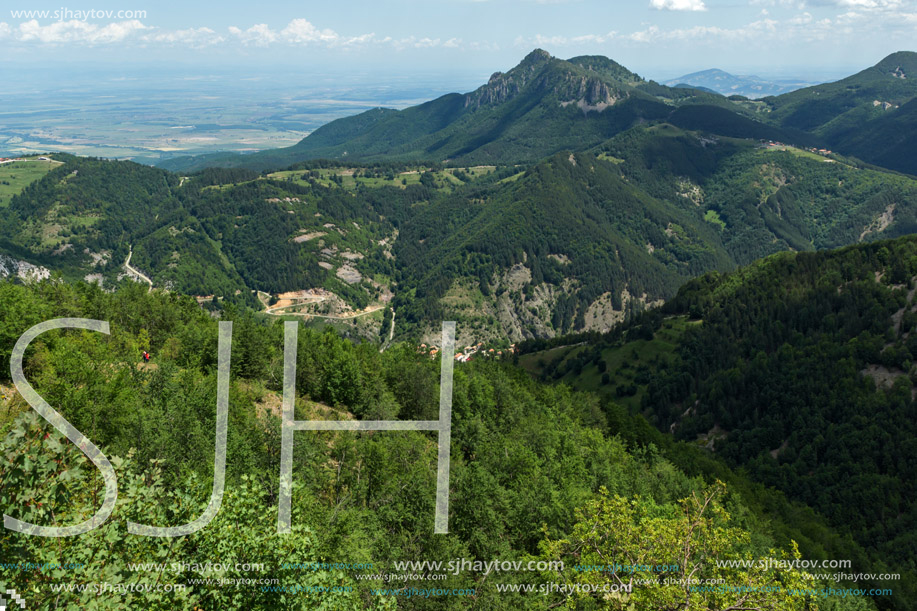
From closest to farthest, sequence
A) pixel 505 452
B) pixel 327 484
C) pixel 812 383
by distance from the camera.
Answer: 1. pixel 327 484
2. pixel 505 452
3. pixel 812 383

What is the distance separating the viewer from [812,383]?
480 ft

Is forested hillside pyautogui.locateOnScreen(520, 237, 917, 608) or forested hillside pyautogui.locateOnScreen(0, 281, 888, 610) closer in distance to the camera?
forested hillside pyautogui.locateOnScreen(0, 281, 888, 610)

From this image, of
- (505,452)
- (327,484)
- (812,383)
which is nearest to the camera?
(327,484)

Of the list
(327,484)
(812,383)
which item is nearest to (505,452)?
(327,484)

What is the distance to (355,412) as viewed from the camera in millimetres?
71688

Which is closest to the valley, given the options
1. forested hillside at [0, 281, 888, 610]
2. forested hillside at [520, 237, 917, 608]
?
forested hillside at [0, 281, 888, 610]

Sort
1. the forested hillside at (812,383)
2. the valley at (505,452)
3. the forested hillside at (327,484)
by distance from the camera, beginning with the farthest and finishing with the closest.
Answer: the forested hillside at (812,383), the valley at (505,452), the forested hillside at (327,484)

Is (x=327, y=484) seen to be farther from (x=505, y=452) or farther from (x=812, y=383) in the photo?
(x=812, y=383)

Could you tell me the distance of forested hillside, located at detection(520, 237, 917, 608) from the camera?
379 ft

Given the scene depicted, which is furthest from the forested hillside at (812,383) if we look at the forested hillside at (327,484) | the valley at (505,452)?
the forested hillside at (327,484)

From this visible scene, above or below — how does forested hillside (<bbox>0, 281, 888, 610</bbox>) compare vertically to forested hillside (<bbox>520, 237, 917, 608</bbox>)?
above

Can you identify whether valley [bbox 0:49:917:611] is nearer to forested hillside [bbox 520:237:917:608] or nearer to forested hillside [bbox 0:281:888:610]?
forested hillside [bbox 0:281:888:610]

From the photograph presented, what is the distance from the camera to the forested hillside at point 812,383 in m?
115

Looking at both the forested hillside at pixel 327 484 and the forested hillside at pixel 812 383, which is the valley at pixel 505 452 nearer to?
the forested hillside at pixel 327 484
